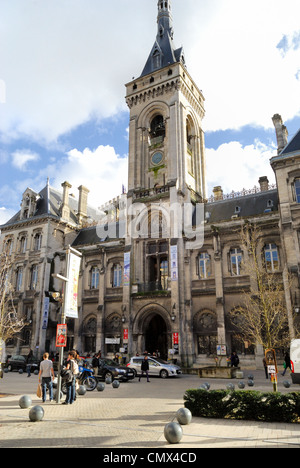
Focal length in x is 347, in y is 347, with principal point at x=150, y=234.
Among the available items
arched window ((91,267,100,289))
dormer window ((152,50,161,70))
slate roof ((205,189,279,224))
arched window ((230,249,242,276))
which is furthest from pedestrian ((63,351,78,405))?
dormer window ((152,50,161,70))

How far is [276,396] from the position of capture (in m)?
9.83

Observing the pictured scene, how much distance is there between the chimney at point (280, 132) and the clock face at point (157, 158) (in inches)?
469

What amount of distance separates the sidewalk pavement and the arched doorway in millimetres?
19572

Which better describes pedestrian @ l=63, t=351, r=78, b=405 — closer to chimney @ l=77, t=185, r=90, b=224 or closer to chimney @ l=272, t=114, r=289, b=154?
chimney @ l=272, t=114, r=289, b=154

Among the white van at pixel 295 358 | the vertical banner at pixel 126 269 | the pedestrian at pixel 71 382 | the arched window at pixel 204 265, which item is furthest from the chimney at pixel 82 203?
the white van at pixel 295 358

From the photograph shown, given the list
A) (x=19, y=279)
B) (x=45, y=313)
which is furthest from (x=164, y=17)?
(x=45, y=313)

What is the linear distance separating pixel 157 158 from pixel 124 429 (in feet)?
104

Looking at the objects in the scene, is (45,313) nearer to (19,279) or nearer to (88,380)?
(19,279)

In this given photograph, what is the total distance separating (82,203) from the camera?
1801 inches

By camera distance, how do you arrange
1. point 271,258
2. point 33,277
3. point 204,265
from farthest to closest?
point 33,277, point 204,265, point 271,258

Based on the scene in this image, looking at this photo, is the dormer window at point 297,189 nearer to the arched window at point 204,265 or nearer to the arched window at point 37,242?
the arched window at point 204,265

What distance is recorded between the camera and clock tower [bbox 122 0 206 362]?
1203 inches

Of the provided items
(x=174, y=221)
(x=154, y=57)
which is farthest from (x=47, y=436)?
(x=154, y=57)

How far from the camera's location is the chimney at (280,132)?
30734mm
